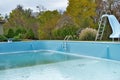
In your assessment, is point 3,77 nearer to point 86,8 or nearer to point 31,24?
point 86,8

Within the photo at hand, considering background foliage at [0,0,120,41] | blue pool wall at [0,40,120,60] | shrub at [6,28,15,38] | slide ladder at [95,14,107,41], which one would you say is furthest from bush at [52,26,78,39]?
shrub at [6,28,15,38]

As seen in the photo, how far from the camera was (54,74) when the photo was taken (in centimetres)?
737

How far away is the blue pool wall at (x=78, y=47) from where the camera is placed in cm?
1022

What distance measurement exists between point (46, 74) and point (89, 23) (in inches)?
544

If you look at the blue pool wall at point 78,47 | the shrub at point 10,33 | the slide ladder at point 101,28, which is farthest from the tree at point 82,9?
the blue pool wall at point 78,47

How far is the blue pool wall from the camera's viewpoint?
1022 cm

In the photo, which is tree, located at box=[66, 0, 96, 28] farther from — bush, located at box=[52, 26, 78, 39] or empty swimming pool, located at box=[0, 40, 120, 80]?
empty swimming pool, located at box=[0, 40, 120, 80]

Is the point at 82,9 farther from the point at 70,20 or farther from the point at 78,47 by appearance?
the point at 78,47

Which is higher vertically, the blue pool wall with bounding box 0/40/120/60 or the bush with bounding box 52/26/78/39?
the bush with bounding box 52/26/78/39

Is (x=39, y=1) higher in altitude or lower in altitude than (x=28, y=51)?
higher

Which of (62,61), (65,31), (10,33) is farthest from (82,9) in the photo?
(62,61)

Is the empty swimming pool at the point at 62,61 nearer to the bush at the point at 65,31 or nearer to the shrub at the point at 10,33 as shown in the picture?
the bush at the point at 65,31

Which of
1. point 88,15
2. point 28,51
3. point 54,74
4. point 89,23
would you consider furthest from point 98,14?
point 54,74

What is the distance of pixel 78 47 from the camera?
1274cm
